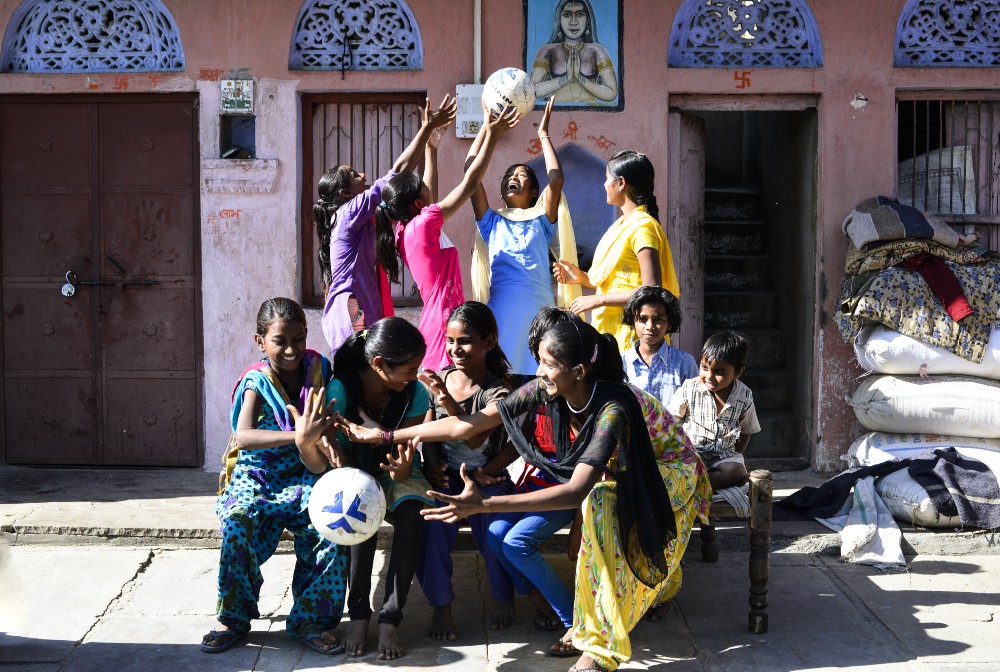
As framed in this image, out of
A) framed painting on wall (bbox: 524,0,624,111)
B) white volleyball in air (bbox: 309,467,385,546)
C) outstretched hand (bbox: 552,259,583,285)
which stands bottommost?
white volleyball in air (bbox: 309,467,385,546)

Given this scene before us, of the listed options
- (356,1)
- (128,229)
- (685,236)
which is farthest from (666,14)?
(128,229)

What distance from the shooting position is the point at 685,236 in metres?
6.87

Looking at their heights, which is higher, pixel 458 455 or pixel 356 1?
pixel 356 1

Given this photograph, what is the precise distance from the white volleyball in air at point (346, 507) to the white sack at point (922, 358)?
3372mm

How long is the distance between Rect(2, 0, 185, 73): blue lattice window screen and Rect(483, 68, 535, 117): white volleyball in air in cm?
227

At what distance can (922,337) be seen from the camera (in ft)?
19.7

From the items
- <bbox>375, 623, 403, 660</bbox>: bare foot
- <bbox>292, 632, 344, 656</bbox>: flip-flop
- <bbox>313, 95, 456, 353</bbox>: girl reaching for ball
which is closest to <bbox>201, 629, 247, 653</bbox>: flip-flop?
<bbox>292, 632, 344, 656</bbox>: flip-flop

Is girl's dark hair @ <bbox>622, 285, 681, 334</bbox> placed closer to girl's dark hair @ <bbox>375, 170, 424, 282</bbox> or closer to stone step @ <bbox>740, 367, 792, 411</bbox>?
girl's dark hair @ <bbox>375, 170, 424, 282</bbox>

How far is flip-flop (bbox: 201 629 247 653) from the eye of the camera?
402 cm

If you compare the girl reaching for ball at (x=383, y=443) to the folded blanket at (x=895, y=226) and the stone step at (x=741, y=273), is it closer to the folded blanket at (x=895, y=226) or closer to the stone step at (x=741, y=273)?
the folded blanket at (x=895, y=226)

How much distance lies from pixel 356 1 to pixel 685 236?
2471 millimetres

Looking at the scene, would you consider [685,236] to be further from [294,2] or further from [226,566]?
[226,566]

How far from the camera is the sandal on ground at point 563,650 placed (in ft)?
13.0

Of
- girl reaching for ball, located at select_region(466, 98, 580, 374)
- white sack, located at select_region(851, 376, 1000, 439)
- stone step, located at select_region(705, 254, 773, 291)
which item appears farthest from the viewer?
stone step, located at select_region(705, 254, 773, 291)
